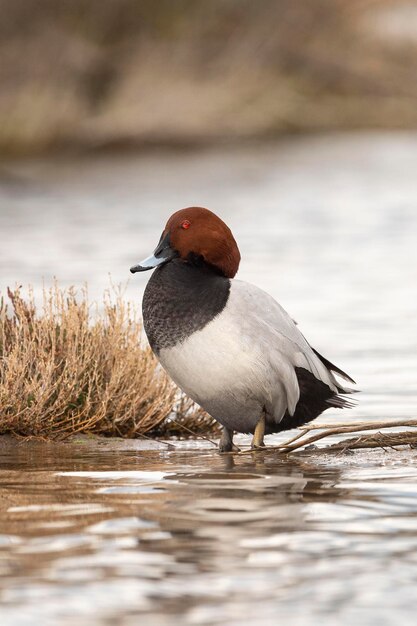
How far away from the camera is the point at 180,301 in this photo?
7.76m

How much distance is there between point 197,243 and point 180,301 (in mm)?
382

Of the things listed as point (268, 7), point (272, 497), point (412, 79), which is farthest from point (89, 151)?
point (272, 497)

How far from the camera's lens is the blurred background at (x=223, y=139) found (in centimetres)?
2081

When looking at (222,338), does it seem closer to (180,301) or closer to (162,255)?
(180,301)

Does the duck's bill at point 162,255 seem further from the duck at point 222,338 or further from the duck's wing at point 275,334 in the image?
the duck's wing at point 275,334

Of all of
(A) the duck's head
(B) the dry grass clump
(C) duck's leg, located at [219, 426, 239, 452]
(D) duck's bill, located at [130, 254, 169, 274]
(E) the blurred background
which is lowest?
(C) duck's leg, located at [219, 426, 239, 452]

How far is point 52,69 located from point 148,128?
2.89m

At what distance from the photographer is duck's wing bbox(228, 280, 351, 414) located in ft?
25.5

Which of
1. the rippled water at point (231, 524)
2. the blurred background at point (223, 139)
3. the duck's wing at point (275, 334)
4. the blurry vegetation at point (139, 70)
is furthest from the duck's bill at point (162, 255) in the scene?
the blurry vegetation at point (139, 70)

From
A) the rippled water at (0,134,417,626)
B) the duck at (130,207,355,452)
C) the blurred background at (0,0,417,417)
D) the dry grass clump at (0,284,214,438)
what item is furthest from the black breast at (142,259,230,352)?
the blurred background at (0,0,417,417)

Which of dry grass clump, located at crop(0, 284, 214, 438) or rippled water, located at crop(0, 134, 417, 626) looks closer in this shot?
rippled water, located at crop(0, 134, 417, 626)

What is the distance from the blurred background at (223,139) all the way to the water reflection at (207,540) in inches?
341

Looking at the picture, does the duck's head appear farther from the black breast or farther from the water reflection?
the water reflection

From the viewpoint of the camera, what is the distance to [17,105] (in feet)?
109
